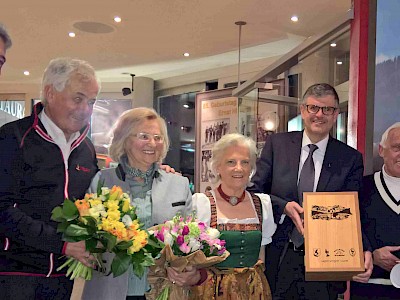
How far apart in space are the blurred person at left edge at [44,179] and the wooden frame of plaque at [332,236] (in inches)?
47.8

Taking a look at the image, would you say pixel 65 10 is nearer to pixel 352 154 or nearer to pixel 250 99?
pixel 250 99

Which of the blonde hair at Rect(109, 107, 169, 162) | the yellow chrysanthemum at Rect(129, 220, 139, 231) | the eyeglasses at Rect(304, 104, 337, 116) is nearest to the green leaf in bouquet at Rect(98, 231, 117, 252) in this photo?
the yellow chrysanthemum at Rect(129, 220, 139, 231)

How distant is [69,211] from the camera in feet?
7.72

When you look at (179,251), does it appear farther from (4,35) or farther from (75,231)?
(4,35)

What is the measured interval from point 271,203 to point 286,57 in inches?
72.2

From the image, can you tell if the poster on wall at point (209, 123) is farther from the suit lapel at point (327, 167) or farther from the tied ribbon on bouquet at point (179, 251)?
the tied ribbon on bouquet at point (179, 251)

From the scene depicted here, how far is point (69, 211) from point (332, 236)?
1450 millimetres

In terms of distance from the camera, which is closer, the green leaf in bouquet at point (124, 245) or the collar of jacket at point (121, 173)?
the green leaf in bouquet at point (124, 245)

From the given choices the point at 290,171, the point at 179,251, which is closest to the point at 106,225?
the point at 179,251

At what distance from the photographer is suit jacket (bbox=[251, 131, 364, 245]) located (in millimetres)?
3199

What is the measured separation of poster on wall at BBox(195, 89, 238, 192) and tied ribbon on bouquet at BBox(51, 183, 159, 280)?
19.1 ft

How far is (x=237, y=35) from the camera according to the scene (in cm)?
858

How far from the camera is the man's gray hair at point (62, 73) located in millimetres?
2682

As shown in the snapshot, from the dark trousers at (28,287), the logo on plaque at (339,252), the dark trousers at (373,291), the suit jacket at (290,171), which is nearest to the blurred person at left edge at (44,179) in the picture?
the dark trousers at (28,287)
